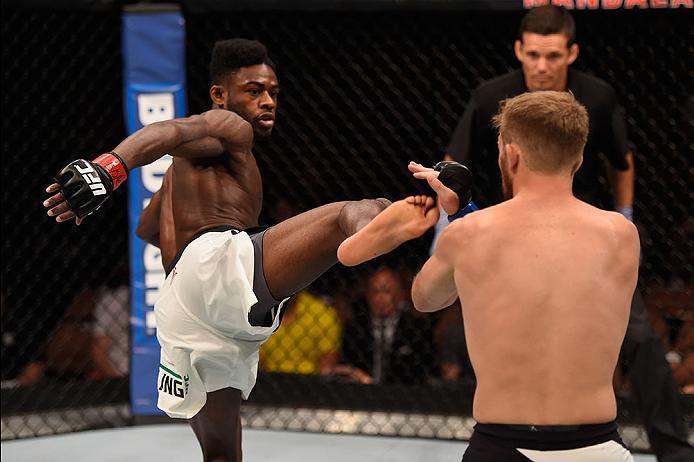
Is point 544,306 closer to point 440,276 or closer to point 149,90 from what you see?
point 440,276

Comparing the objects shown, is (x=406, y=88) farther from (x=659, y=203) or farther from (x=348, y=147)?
(x=659, y=203)

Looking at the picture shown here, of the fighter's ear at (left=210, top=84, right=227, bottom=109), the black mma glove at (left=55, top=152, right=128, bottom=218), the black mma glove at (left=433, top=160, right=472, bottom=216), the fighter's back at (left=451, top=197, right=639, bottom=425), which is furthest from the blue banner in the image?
the fighter's back at (left=451, top=197, right=639, bottom=425)

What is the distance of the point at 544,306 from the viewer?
144cm

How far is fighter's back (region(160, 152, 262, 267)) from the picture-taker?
222cm

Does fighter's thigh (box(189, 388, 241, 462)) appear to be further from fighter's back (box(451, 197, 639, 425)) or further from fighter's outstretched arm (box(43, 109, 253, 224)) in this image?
fighter's back (box(451, 197, 639, 425))

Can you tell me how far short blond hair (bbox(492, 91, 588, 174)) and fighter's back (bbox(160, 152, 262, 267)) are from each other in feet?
2.91

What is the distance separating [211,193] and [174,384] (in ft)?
1.40

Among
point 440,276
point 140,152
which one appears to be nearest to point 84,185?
point 140,152

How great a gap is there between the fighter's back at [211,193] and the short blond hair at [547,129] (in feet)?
2.91

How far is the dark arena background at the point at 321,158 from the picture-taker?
339 centimetres

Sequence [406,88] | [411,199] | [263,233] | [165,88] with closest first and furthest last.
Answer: [411,199]
[263,233]
[165,88]
[406,88]

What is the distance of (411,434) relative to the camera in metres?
3.32

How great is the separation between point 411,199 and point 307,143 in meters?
2.20

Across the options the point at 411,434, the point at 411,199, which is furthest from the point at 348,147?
the point at 411,199
